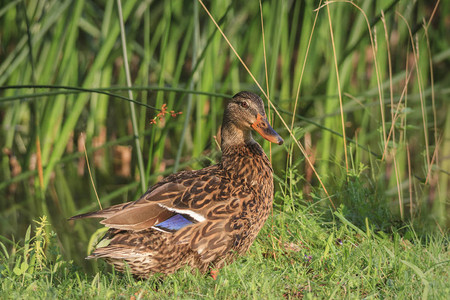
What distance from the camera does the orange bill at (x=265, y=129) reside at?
3756 mm

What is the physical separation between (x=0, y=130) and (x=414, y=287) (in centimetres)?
521

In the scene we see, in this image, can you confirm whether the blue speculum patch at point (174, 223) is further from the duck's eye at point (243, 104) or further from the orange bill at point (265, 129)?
the duck's eye at point (243, 104)

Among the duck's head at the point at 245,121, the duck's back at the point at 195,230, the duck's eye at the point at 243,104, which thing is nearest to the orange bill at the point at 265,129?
the duck's head at the point at 245,121

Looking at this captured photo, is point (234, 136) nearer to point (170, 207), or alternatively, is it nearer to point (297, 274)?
point (170, 207)

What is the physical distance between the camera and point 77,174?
638 cm

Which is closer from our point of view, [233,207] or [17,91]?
[233,207]

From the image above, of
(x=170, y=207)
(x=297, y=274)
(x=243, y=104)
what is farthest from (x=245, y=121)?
(x=297, y=274)

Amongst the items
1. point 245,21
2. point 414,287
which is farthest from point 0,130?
point 414,287

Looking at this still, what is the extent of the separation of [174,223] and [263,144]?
152 cm

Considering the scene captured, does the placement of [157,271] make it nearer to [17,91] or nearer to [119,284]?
[119,284]

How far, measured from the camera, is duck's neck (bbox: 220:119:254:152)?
162 inches

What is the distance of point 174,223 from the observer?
350 centimetres

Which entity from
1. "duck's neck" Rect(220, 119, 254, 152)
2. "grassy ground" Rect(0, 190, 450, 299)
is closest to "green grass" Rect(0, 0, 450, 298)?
"grassy ground" Rect(0, 190, 450, 299)

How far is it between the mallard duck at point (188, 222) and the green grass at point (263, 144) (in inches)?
4.8
